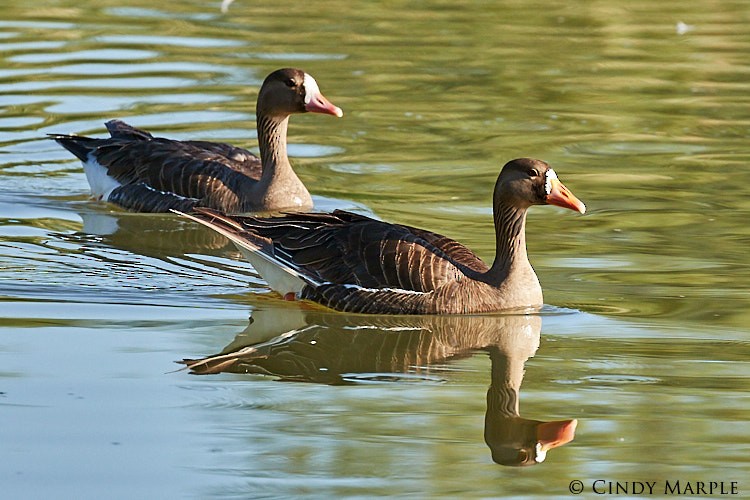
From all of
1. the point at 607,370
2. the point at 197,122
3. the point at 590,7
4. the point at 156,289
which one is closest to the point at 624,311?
the point at 607,370

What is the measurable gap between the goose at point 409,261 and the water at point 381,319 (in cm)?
19

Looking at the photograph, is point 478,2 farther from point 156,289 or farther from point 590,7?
point 156,289

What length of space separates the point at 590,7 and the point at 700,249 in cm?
1351

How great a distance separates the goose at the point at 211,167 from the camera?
48.3 ft

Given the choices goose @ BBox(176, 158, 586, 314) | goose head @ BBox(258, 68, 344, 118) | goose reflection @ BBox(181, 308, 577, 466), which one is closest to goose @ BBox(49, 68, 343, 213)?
goose head @ BBox(258, 68, 344, 118)

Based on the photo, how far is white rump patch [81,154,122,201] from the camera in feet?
50.1

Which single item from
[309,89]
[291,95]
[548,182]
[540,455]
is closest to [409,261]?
[548,182]

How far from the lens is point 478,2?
26.6m

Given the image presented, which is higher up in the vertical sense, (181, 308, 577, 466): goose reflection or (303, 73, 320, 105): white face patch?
(303, 73, 320, 105): white face patch

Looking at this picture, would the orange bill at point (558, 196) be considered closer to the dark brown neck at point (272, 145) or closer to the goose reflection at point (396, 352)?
the goose reflection at point (396, 352)

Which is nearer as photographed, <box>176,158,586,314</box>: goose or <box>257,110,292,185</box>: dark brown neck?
<box>176,158,586,314</box>: goose

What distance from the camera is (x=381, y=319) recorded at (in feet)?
36.4

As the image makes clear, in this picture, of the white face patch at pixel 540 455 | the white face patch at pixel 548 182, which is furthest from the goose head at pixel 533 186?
the white face patch at pixel 540 455

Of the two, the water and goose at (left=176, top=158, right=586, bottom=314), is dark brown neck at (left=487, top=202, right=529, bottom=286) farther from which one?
the water
